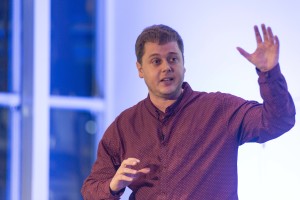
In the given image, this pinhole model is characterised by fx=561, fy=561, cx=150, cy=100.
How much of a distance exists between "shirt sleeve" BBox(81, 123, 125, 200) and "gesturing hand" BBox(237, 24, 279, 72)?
68 cm

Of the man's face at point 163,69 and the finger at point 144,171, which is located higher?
the man's face at point 163,69

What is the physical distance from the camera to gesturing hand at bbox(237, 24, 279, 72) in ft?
6.37

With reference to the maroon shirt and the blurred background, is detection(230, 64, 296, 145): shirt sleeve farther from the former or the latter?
the blurred background

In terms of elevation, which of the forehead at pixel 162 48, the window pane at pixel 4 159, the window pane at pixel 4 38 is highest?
the window pane at pixel 4 38

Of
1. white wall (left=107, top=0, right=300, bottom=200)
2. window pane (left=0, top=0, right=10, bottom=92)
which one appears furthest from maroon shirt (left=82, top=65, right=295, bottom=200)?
window pane (left=0, top=0, right=10, bottom=92)

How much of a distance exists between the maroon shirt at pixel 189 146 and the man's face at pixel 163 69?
2.5 inches

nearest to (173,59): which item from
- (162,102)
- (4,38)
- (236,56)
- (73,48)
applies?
(162,102)

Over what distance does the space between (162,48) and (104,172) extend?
0.55 metres

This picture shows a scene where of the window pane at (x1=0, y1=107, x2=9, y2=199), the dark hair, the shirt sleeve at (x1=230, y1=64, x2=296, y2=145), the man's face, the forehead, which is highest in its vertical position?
the dark hair

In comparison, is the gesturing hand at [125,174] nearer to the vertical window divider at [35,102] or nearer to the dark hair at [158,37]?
the dark hair at [158,37]

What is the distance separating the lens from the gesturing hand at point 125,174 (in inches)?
77.4

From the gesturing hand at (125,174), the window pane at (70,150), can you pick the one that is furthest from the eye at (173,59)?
the window pane at (70,150)

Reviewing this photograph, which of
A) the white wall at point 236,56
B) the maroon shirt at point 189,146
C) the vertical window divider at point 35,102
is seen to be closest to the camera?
the maroon shirt at point 189,146

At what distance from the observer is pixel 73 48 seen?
13.9 feet
